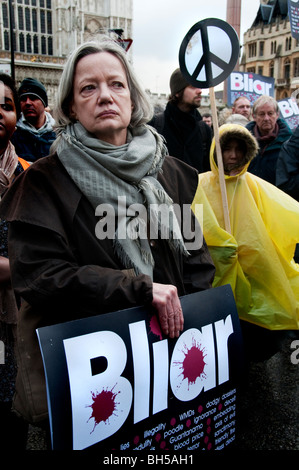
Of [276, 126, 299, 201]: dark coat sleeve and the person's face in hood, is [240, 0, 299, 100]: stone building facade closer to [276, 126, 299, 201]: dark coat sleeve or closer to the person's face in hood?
[276, 126, 299, 201]: dark coat sleeve

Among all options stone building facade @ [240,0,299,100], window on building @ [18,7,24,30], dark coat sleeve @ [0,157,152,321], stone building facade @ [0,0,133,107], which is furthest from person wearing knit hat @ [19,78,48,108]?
stone building facade @ [240,0,299,100]

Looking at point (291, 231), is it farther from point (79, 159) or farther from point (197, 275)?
point (79, 159)

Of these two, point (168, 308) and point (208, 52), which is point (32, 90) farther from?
point (168, 308)

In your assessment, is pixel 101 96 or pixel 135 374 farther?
pixel 101 96

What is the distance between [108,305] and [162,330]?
0.24m

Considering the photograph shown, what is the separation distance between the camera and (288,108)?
7.34m

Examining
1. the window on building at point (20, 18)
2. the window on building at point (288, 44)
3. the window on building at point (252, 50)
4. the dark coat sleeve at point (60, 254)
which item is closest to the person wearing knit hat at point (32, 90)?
the dark coat sleeve at point (60, 254)

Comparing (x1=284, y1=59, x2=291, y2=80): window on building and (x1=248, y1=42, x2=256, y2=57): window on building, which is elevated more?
(x1=248, y1=42, x2=256, y2=57): window on building

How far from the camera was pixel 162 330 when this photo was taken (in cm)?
141

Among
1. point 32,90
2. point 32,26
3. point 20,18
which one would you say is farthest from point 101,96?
point 20,18

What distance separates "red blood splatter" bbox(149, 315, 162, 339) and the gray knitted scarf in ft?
0.54

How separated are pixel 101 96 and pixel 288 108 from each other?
6.73 m

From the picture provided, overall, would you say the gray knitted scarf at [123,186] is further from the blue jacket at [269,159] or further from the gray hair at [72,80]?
the blue jacket at [269,159]

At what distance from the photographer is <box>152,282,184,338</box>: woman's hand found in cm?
135
